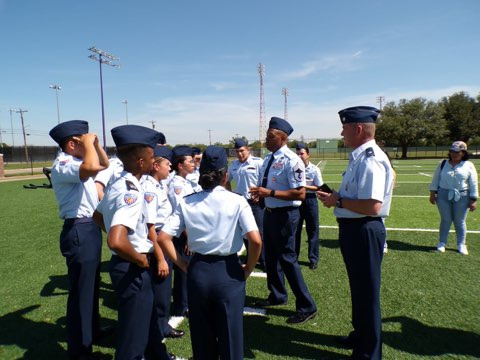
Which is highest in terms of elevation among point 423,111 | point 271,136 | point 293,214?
point 423,111

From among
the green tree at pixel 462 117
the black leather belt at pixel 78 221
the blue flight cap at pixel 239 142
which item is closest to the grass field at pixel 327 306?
the black leather belt at pixel 78 221

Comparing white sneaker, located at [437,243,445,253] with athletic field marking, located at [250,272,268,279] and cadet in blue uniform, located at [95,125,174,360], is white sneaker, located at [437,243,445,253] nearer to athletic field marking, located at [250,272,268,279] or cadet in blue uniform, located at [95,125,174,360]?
athletic field marking, located at [250,272,268,279]

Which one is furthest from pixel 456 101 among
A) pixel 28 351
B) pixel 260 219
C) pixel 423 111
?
pixel 28 351

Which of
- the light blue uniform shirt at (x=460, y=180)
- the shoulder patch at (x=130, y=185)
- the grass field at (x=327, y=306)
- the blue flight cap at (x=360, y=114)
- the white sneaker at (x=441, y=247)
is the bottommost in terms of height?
the grass field at (x=327, y=306)

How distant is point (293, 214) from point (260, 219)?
6.00 ft

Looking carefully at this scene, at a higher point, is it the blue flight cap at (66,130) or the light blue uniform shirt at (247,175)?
the blue flight cap at (66,130)

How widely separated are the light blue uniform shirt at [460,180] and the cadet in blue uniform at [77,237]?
6.36 meters

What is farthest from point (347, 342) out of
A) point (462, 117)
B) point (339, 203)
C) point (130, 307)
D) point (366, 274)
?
point (462, 117)

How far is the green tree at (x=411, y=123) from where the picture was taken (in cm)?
5097

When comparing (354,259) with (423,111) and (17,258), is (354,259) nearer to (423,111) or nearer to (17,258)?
(17,258)

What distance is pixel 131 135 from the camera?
2.40 meters

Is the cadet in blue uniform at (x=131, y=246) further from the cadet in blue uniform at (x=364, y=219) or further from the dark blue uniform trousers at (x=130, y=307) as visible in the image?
the cadet in blue uniform at (x=364, y=219)

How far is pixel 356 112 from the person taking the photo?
303 centimetres

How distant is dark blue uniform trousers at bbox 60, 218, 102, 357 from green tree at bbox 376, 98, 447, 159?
53.1m
